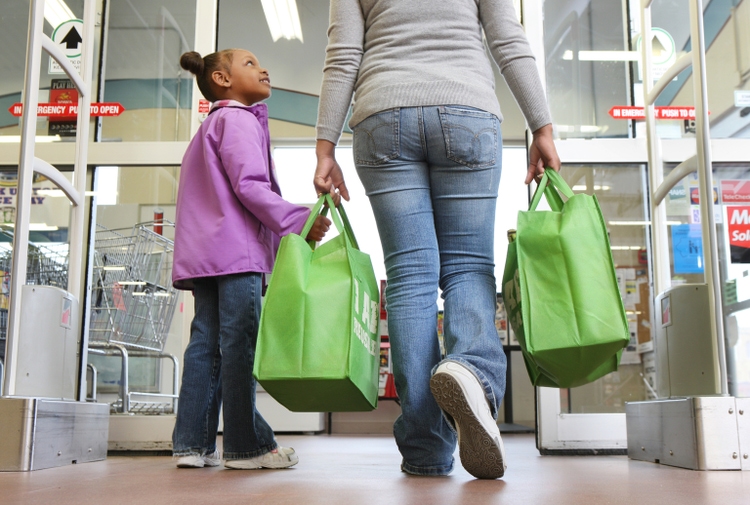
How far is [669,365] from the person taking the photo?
2432 mm

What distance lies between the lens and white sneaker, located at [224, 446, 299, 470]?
7.02 ft

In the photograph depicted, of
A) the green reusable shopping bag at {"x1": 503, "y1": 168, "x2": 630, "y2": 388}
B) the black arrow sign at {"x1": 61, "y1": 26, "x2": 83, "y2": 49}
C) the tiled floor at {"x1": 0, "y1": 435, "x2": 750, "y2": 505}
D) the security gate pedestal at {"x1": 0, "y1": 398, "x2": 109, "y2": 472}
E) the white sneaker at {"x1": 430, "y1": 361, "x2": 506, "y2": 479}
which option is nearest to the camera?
the tiled floor at {"x1": 0, "y1": 435, "x2": 750, "y2": 505}

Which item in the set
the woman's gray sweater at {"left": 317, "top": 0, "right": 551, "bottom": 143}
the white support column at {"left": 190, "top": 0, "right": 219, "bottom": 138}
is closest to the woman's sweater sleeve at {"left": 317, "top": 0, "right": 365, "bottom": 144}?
the woman's gray sweater at {"left": 317, "top": 0, "right": 551, "bottom": 143}

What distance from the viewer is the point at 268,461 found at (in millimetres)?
2170

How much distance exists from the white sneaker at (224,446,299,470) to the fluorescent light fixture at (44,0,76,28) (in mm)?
2462

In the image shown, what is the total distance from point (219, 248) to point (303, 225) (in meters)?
0.29

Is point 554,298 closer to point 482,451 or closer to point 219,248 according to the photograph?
point 482,451

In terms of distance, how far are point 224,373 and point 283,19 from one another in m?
4.65

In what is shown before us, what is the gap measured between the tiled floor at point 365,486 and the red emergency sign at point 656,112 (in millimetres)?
1691

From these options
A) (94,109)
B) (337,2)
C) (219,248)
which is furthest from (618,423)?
(94,109)

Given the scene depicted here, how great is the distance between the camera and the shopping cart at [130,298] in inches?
142

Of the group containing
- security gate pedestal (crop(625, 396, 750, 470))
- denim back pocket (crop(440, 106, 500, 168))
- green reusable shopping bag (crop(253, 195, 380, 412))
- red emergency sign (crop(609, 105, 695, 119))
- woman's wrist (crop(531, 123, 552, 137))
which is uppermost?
red emergency sign (crop(609, 105, 695, 119))

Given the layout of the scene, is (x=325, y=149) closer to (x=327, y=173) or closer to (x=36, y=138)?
(x=327, y=173)

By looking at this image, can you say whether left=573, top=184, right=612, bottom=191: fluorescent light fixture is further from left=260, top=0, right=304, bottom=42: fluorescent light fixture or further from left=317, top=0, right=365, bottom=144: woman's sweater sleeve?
left=260, top=0, right=304, bottom=42: fluorescent light fixture
